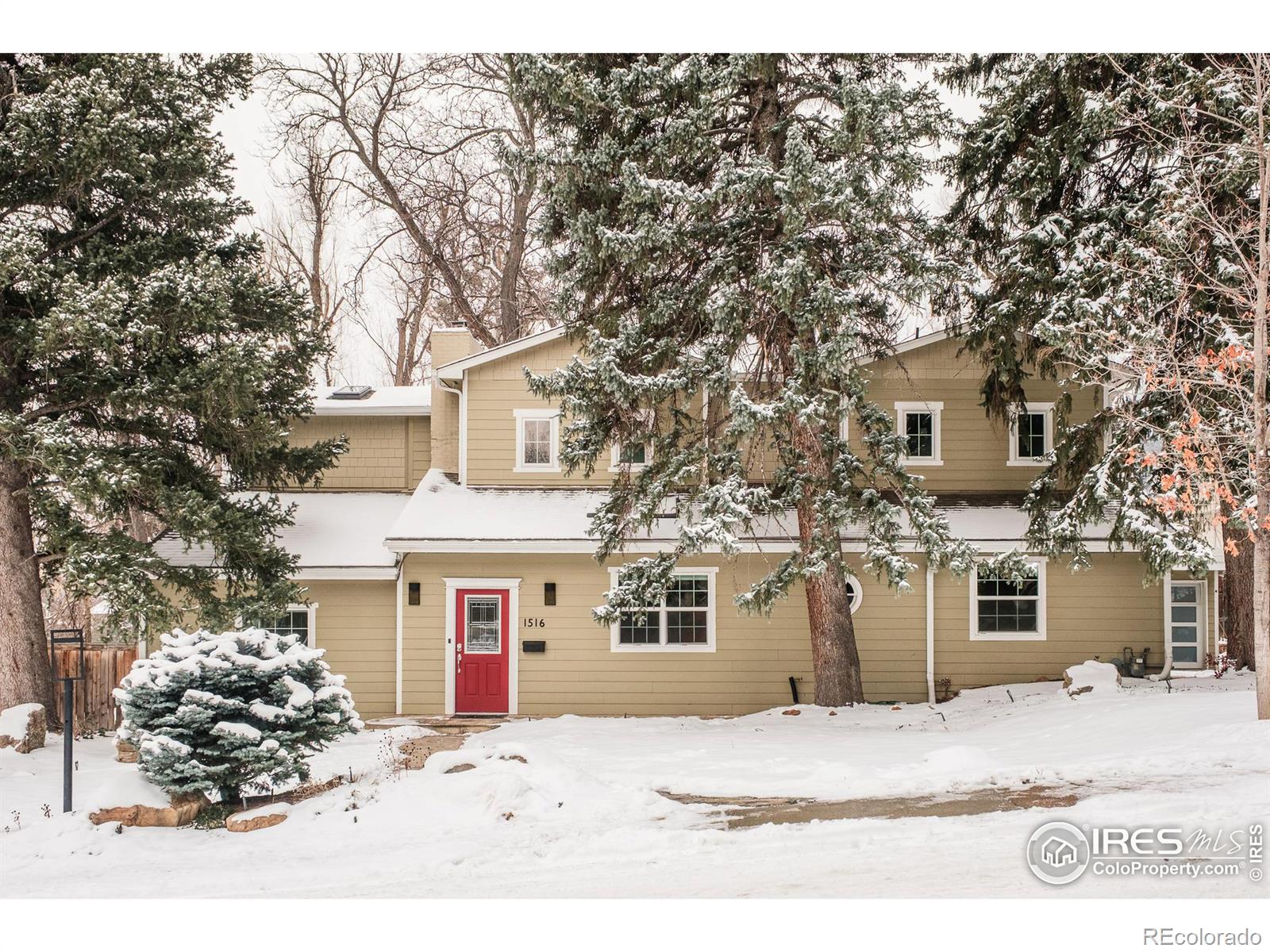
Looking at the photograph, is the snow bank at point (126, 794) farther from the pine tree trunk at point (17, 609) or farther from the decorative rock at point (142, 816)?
the pine tree trunk at point (17, 609)

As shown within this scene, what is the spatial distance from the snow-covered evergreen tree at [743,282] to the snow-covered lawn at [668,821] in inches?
103

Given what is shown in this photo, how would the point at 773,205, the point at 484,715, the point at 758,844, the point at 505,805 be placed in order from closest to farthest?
the point at 758,844 → the point at 505,805 → the point at 773,205 → the point at 484,715

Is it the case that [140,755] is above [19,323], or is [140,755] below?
below

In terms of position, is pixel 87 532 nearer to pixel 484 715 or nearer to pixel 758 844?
pixel 484 715

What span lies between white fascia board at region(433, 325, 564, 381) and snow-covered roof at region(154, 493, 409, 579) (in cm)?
249

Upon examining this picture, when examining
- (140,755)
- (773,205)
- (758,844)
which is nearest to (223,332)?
(140,755)

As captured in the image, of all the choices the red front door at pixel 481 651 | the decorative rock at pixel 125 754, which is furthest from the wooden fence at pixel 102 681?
the red front door at pixel 481 651

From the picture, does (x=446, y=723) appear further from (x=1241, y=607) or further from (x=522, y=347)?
(x=1241, y=607)

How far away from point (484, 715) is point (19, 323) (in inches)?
299

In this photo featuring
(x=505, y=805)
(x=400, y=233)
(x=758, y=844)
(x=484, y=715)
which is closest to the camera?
(x=758, y=844)

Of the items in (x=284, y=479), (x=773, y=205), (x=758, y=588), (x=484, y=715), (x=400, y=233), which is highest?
(x=400, y=233)

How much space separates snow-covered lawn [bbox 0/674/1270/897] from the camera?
684cm

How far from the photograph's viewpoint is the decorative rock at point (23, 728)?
10898mm

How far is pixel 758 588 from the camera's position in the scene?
12.0 metres
